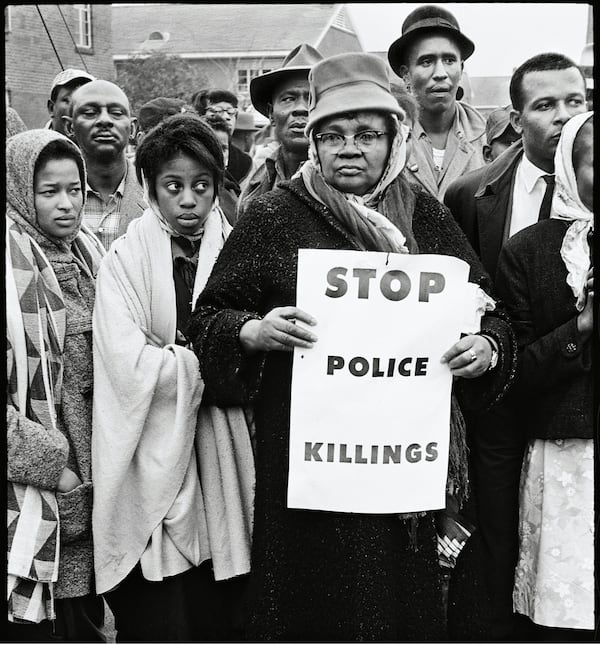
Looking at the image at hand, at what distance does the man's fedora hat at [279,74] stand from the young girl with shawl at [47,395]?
112cm

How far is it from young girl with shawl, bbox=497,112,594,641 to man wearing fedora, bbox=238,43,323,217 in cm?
121

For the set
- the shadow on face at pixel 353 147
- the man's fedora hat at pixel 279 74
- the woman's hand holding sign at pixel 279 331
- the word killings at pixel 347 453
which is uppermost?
the man's fedora hat at pixel 279 74

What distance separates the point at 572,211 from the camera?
3.10 m

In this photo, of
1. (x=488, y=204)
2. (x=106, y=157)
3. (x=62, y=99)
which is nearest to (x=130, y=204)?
(x=106, y=157)

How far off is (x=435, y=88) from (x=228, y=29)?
1095 cm

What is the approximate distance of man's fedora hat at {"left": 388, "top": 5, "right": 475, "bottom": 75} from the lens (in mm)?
3961

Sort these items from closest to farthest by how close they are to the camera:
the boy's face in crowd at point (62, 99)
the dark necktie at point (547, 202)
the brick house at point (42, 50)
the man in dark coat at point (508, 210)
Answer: the man in dark coat at point (508, 210) < the dark necktie at point (547, 202) < the boy's face in crowd at point (62, 99) < the brick house at point (42, 50)

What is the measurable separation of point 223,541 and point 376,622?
0.59 meters

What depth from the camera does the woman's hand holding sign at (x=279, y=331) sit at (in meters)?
2.74

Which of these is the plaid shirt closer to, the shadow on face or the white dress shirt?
the shadow on face

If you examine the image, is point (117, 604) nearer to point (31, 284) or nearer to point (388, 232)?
point (31, 284)

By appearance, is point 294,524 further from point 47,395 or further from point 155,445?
point 47,395

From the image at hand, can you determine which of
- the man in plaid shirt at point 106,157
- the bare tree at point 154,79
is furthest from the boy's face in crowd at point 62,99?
the bare tree at point 154,79

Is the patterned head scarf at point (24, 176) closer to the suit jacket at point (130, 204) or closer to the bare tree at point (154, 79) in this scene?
the suit jacket at point (130, 204)
